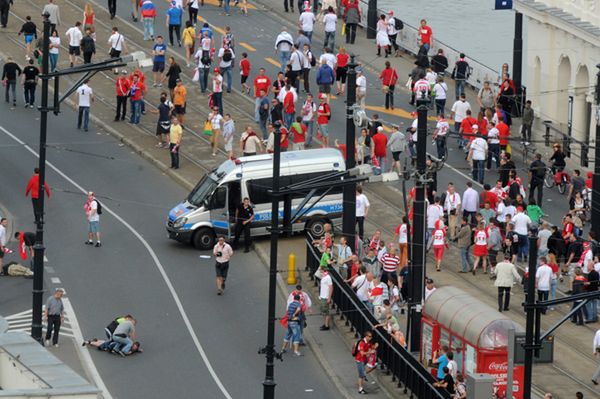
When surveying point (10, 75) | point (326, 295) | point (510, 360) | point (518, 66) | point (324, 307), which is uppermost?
point (510, 360)

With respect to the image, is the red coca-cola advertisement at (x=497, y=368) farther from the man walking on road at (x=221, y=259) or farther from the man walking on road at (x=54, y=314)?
the man walking on road at (x=54, y=314)

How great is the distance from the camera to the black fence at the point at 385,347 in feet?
120

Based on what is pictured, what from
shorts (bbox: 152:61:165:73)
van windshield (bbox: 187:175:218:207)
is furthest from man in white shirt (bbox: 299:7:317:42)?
van windshield (bbox: 187:175:218:207)

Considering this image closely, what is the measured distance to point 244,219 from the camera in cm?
4594

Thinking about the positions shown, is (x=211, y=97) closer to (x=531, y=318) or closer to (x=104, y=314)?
(x=104, y=314)

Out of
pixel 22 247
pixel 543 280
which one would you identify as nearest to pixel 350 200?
pixel 543 280

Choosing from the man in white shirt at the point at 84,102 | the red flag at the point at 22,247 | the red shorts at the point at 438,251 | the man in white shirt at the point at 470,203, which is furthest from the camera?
the man in white shirt at the point at 84,102

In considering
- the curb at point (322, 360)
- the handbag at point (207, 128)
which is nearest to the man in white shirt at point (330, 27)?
the handbag at point (207, 128)

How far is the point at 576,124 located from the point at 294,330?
69.1 feet

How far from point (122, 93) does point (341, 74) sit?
24.2ft

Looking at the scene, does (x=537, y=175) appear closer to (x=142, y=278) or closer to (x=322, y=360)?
(x=142, y=278)

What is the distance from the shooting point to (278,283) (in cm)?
4450

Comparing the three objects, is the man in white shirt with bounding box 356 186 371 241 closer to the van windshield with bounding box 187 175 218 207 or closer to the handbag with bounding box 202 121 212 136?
the van windshield with bounding box 187 175 218 207

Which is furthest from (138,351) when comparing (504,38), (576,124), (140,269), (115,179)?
(504,38)
